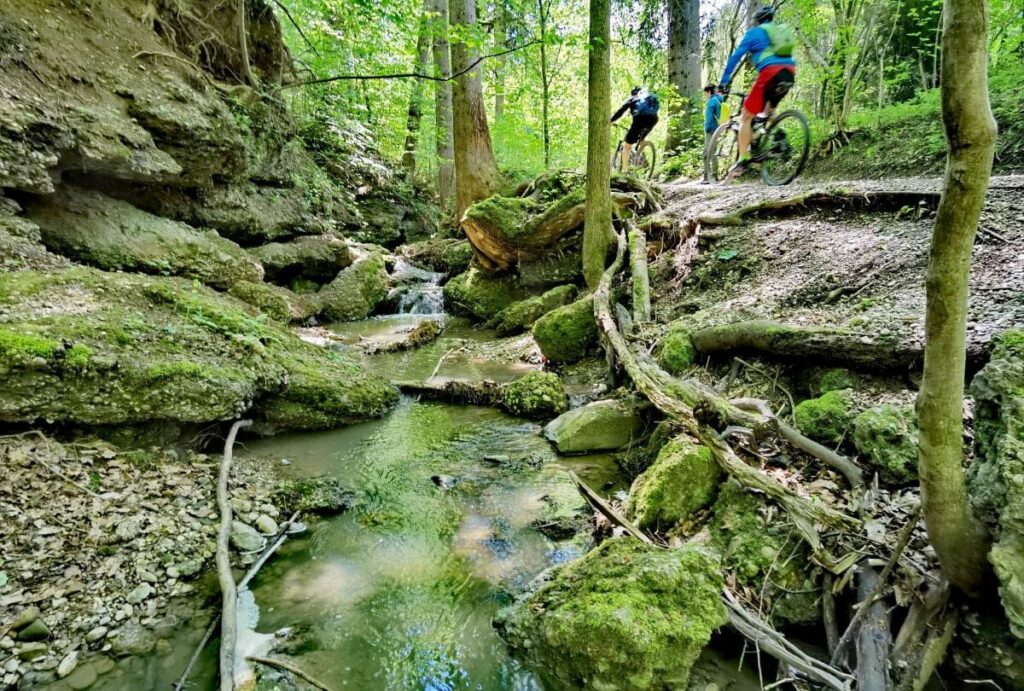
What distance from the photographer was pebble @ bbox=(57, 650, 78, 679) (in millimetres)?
2518

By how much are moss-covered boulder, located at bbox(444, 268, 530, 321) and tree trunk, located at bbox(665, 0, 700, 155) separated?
6.39 meters

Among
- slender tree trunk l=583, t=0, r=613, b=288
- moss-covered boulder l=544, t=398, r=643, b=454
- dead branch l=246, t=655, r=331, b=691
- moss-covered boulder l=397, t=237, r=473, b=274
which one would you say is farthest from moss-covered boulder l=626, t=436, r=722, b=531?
moss-covered boulder l=397, t=237, r=473, b=274

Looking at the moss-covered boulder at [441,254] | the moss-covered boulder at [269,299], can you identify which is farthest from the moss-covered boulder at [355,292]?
the moss-covered boulder at [441,254]

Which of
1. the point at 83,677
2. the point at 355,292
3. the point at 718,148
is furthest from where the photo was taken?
the point at 355,292

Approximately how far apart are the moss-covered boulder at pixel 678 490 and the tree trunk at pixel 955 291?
1.47 meters

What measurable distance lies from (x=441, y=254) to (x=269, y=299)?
5.16m

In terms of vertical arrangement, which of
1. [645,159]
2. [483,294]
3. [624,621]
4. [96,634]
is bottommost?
[96,634]

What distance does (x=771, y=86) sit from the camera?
6.77m

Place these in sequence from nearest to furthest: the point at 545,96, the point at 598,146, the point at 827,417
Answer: the point at 827,417 → the point at 598,146 → the point at 545,96

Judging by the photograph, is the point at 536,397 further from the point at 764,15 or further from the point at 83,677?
the point at 764,15

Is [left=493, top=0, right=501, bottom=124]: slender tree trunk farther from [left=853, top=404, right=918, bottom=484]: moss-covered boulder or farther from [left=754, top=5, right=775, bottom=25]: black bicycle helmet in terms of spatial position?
[left=853, top=404, right=918, bottom=484]: moss-covered boulder

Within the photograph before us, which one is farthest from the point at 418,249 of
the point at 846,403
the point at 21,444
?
the point at 846,403

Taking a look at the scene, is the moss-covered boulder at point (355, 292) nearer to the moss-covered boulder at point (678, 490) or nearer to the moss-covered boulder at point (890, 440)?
the moss-covered boulder at point (678, 490)

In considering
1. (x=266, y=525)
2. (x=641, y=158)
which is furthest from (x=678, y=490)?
(x=641, y=158)
